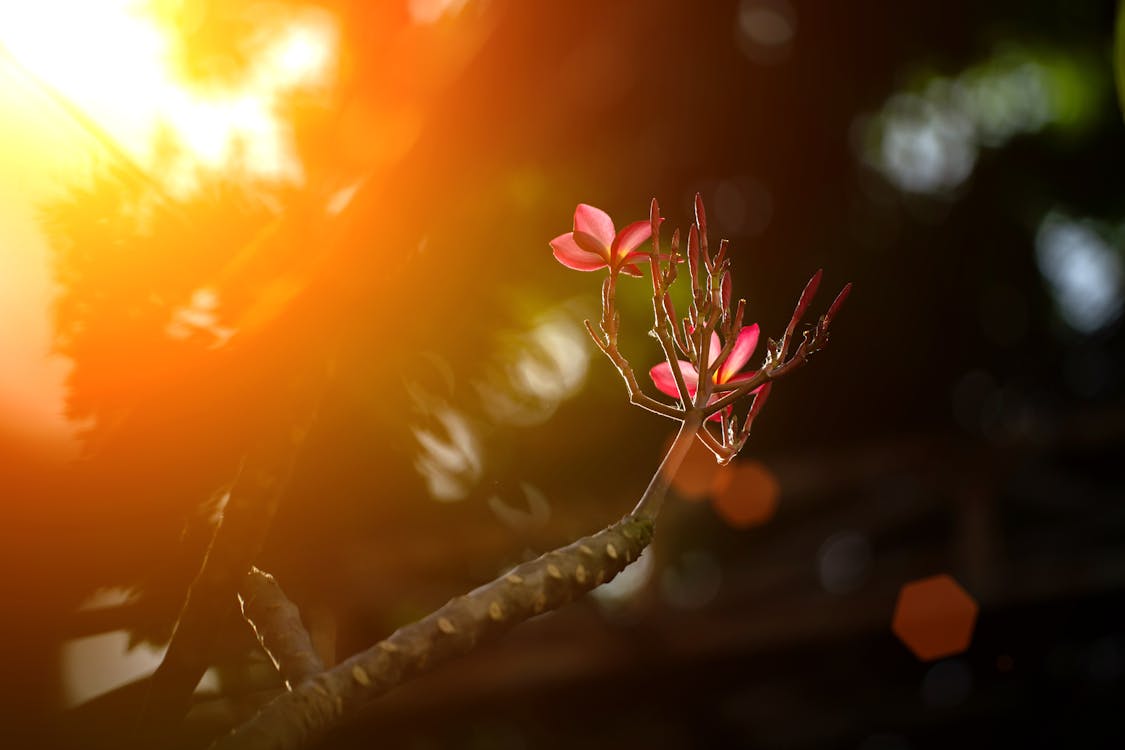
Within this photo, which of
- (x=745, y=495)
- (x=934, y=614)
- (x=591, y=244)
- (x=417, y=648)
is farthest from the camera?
(x=745, y=495)

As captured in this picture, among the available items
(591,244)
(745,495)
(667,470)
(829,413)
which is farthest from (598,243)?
(829,413)

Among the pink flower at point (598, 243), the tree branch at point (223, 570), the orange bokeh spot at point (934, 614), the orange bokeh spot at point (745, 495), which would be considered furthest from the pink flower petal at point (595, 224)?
the orange bokeh spot at point (934, 614)

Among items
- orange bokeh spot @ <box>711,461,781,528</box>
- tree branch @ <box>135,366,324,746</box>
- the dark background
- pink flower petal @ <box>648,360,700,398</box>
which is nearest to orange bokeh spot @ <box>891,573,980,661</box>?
the dark background

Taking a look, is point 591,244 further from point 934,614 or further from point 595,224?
point 934,614

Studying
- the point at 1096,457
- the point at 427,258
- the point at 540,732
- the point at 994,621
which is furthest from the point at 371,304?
the point at 1096,457

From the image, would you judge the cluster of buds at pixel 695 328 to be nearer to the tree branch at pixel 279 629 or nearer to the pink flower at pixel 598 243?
the pink flower at pixel 598 243

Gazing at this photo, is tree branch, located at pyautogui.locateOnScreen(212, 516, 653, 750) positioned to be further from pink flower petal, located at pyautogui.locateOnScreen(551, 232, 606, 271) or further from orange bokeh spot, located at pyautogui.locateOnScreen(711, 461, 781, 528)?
orange bokeh spot, located at pyautogui.locateOnScreen(711, 461, 781, 528)
